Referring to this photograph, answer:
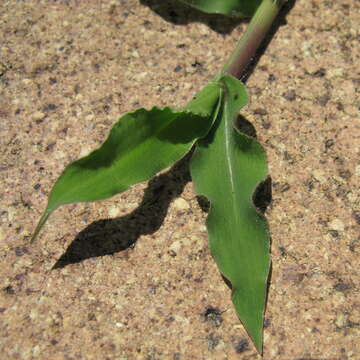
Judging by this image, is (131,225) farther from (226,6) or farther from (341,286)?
(226,6)

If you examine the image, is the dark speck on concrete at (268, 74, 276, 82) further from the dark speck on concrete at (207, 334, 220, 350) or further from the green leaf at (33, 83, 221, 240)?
the dark speck on concrete at (207, 334, 220, 350)

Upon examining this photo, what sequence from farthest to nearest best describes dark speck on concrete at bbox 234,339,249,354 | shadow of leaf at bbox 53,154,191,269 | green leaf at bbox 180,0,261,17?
green leaf at bbox 180,0,261,17 < shadow of leaf at bbox 53,154,191,269 < dark speck on concrete at bbox 234,339,249,354

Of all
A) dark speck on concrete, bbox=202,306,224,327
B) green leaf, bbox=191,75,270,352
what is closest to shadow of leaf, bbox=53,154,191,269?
green leaf, bbox=191,75,270,352

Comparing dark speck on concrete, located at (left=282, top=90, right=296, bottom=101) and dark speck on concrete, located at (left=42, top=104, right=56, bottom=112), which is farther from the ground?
dark speck on concrete, located at (left=282, top=90, right=296, bottom=101)

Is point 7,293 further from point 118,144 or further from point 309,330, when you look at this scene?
point 309,330

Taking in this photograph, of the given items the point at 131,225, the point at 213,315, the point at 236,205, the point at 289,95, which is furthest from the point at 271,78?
the point at 213,315

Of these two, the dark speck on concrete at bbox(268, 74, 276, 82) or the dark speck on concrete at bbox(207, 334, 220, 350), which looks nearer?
the dark speck on concrete at bbox(207, 334, 220, 350)
